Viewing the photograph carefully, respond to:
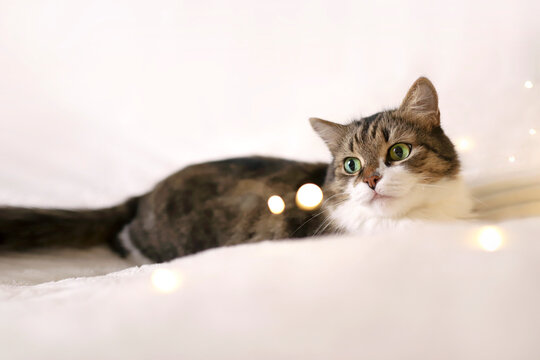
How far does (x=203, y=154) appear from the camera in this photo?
1.57 meters

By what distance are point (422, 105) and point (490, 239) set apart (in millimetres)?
429

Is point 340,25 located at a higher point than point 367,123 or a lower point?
higher

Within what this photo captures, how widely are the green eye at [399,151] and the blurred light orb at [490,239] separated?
29 cm

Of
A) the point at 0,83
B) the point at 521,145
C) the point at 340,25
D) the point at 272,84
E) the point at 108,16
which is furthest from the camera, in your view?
the point at 0,83

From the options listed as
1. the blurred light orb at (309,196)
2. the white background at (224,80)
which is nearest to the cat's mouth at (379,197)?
the blurred light orb at (309,196)

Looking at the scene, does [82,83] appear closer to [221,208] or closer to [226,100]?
[226,100]

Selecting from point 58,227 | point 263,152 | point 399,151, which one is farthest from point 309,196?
point 58,227

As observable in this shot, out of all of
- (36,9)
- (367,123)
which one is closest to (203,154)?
(367,123)

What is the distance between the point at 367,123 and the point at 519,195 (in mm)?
394

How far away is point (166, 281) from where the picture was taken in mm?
613

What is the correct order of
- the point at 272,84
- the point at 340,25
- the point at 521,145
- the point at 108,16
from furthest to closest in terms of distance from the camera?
the point at 108,16
the point at 272,84
the point at 340,25
the point at 521,145

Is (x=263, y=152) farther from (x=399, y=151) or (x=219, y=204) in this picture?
(x=399, y=151)

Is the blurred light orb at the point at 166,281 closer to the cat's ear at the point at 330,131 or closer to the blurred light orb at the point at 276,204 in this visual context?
the blurred light orb at the point at 276,204

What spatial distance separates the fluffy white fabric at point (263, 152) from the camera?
19.2 inches
